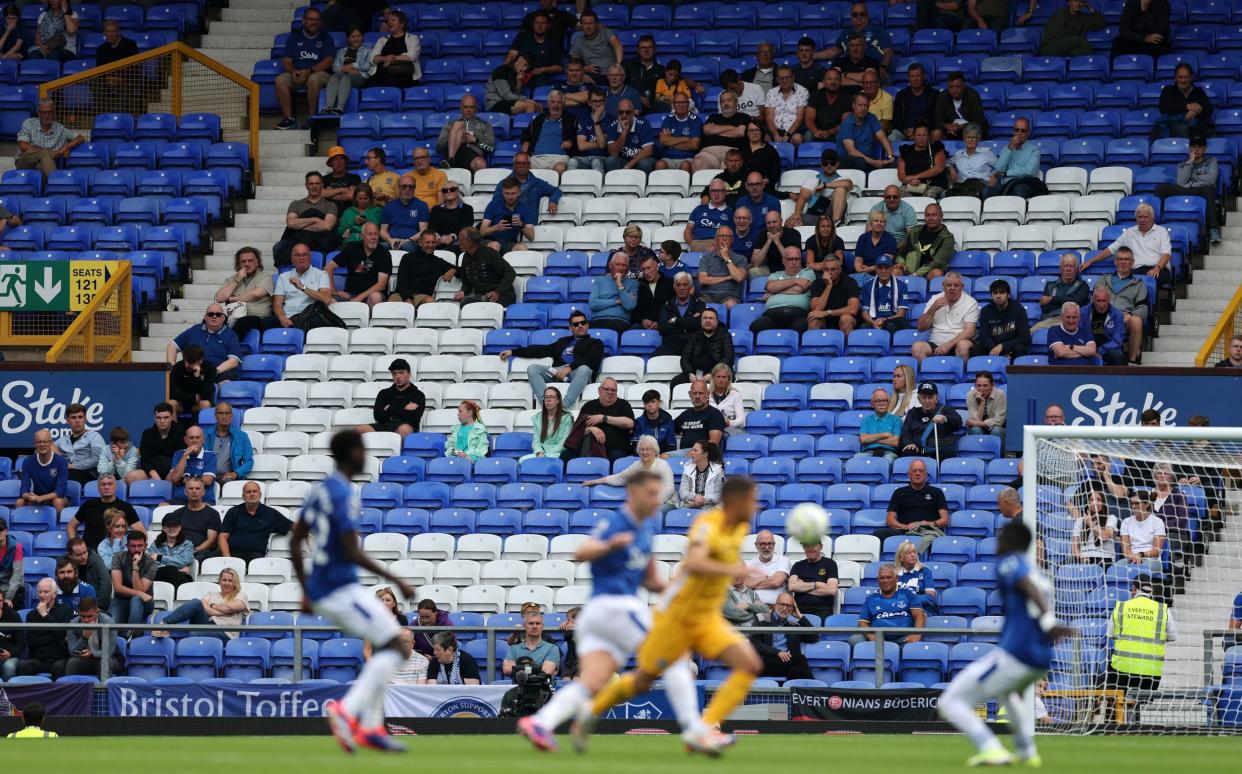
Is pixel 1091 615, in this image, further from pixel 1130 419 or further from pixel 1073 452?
pixel 1130 419

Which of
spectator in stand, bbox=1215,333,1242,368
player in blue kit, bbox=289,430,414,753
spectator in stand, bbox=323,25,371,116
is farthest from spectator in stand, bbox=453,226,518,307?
player in blue kit, bbox=289,430,414,753

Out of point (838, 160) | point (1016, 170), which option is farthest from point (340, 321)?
point (1016, 170)

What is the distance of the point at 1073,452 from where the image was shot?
15906 millimetres

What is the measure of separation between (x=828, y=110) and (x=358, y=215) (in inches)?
243

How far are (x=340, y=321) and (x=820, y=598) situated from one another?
7404mm

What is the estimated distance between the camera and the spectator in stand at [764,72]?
78.1 ft

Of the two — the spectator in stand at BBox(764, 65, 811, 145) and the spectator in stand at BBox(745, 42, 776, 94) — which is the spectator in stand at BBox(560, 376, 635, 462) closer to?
the spectator in stand at BBox(764, 65, 811, 145)

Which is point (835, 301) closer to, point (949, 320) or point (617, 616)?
point (949, 320)

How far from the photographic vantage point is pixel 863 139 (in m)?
22.9

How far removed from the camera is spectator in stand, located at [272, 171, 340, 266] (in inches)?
898

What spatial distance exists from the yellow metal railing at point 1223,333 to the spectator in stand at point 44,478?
12.1m

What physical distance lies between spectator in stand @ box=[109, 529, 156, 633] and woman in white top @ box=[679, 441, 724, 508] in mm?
5425

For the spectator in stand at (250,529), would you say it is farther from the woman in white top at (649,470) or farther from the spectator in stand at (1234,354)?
the spectator in stand at (1234,354)

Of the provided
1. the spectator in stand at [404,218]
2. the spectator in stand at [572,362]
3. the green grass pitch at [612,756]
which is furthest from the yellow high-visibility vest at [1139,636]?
the spectator in stand at [404,218]
